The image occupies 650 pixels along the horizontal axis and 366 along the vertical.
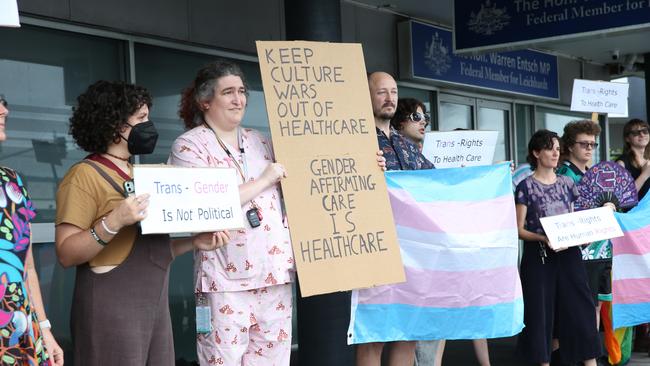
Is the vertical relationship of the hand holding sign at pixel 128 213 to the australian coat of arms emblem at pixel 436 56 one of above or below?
below

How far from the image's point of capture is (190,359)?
6355 millimetres

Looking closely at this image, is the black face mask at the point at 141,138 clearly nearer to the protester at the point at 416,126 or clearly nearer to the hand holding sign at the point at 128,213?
the hand holding sign at the point at 128,213

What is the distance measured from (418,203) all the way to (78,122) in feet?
6.35

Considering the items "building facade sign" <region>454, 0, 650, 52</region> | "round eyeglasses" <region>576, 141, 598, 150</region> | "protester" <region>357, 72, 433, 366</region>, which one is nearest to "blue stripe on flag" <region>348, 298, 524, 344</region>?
"protester" <region>357, 72, 433, 366</region>

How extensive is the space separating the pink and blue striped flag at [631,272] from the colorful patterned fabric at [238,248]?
353cm

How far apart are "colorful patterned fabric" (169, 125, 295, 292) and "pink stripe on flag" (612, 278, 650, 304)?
355cm

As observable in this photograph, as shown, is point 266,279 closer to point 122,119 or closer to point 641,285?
point 122,119

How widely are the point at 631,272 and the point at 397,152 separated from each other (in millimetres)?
2737

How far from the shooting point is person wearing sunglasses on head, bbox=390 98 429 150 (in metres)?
5.04

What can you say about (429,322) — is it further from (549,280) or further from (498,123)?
(498,123)

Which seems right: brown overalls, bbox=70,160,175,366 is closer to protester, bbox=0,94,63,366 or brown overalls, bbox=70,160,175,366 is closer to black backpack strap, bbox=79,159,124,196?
black backpack strap, bbox=79,159,124,196

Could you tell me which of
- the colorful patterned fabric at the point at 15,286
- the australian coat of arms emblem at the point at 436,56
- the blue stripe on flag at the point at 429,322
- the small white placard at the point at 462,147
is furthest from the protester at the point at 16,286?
the australian coat of arms emblem at the point at 436,56

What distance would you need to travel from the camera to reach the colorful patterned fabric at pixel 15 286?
8.18 feet

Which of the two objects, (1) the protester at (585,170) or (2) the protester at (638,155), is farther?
(2) the protester at (638,155)
